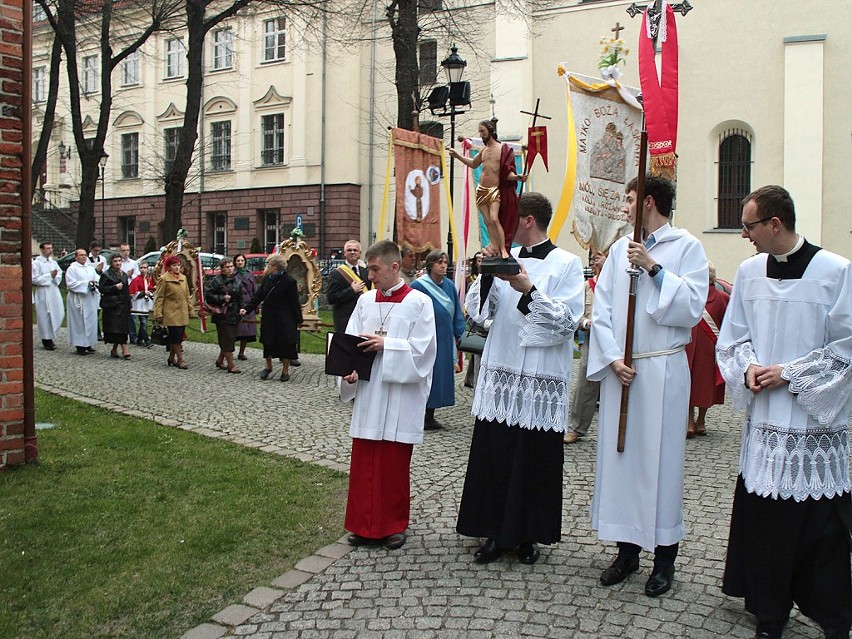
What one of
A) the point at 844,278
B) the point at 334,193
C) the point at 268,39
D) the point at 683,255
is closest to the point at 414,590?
the point at 683,255

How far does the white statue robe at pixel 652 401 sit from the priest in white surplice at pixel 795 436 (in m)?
0.39

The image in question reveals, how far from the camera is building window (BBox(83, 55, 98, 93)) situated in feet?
133

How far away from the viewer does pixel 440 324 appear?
9.06 m

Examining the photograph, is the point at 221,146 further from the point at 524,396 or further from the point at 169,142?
the point at 524,396

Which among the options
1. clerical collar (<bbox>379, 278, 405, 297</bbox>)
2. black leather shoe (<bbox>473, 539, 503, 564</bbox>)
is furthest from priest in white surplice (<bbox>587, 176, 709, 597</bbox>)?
clerical collar (<bbox>379, 278, 405, 297</bbox>)

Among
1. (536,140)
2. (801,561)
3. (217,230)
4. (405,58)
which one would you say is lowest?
(801,561)

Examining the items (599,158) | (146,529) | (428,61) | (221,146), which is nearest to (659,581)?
(146,529)

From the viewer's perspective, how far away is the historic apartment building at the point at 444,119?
78.5 feet

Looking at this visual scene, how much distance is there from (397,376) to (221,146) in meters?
34.1

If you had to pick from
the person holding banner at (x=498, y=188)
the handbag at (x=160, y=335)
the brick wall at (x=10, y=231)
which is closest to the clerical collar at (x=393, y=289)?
the person holding banner at (x=498, y=188)

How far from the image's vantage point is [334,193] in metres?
33.3

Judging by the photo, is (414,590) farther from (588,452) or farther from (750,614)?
(588,452)

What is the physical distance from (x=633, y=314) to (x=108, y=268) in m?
12.5

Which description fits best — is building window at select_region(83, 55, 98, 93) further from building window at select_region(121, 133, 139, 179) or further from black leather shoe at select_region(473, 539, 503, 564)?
black leather shoe at select_region(473, 539, 503, 564)
